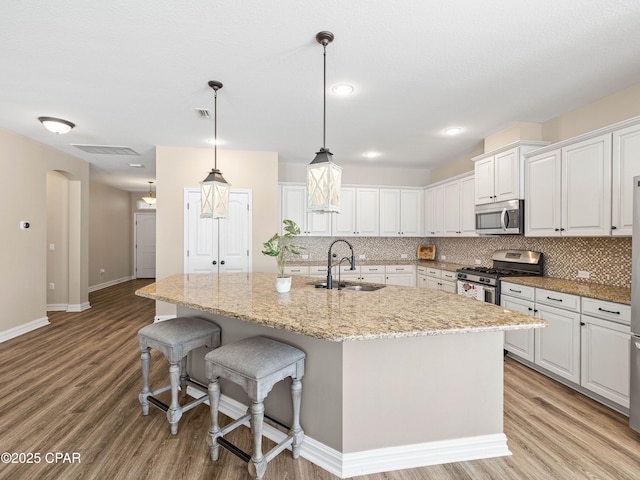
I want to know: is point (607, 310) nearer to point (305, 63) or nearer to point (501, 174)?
point (501, 174)

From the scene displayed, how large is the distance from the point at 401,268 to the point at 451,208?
129 centimetres

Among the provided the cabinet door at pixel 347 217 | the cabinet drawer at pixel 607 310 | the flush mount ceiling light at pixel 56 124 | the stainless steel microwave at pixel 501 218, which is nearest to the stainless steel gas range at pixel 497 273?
the stainless steel microwave at pixel 501 218

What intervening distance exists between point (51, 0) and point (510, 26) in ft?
8.84

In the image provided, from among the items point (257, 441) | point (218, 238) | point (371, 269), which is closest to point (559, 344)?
point (257, 441)

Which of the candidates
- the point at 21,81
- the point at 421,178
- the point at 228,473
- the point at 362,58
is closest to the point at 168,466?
the point at 228,473

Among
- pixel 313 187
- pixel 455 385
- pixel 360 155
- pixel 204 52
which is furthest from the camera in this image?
pixel 360 155

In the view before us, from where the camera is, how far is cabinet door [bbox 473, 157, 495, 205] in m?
3.98

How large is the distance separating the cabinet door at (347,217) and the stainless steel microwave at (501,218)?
2086 mm

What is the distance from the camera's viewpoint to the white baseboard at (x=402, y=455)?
5.87 feet

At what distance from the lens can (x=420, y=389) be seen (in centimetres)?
187

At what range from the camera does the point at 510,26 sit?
1998 millimetres

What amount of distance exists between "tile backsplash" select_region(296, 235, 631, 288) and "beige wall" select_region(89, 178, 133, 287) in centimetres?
522

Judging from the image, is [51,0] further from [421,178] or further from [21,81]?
[421,178]

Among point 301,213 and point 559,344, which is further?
point 301,213
